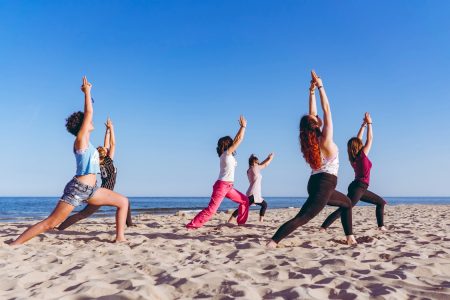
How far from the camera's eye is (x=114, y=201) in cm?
560

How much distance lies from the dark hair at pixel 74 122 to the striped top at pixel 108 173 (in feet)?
7.35

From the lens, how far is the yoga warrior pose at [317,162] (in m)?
4.98

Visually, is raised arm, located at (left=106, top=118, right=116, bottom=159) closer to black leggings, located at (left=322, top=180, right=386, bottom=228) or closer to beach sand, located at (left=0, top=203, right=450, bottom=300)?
beach sand, located at (left=0, top=203, right=450, bottom=300)

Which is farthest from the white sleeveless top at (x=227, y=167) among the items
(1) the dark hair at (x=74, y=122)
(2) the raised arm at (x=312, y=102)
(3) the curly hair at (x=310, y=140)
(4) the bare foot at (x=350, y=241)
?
(1) the dark hair at (x=74, y=122)

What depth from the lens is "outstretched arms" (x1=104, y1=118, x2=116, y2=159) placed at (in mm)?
7668

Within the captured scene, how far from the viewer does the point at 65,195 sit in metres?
5.11

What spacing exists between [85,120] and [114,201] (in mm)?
1248

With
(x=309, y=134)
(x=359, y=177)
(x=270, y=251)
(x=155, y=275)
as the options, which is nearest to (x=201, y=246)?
(x=270, y=251)

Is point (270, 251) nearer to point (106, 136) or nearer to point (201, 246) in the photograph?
point (201, 246)

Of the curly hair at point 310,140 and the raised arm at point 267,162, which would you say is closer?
the curly hair at point 310,140

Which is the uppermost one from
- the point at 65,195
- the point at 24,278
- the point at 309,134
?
the point at 309,134

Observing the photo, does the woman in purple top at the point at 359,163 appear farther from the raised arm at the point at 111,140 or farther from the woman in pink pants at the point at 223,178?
the raised arm at the point at 111,140

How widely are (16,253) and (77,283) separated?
2004 millimetres

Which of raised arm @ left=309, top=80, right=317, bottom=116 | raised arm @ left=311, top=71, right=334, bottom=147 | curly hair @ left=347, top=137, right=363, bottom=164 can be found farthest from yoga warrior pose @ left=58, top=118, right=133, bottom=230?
curly hair @ left=347, top=137, right=363, bottom=164
